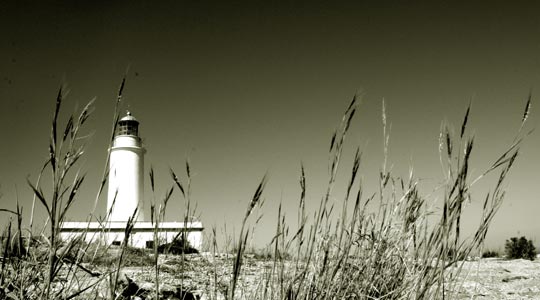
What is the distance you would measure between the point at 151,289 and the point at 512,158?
2.36 m

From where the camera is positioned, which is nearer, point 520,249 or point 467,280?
point 467,280

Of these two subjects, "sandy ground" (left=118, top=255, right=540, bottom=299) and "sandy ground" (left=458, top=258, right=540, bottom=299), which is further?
"sandy ground" (left=458, top=258, right=540, bottom=299)

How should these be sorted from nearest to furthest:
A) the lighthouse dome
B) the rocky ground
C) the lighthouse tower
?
the rocky ground → the lighthouse tower → the lighthouse dome

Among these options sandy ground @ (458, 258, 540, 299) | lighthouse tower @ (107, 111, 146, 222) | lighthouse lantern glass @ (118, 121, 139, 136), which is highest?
lighthouse lantern glass @ (118, 121, 139, 136)

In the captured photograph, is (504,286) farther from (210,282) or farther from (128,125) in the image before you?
(128,125)

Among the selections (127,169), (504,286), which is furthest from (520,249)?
(127,169)

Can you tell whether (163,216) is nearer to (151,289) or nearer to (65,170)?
(65,170)

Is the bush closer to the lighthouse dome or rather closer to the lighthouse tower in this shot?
the lighthouse tower

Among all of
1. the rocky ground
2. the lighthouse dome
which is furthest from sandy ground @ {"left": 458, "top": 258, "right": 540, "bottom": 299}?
the lighthouse dome

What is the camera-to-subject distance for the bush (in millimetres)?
9512

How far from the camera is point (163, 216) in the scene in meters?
1.35

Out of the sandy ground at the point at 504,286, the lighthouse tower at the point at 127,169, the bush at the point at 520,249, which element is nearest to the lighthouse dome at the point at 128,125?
the lighthouse tower at the point at 127,169

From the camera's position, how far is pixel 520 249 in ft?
31.4

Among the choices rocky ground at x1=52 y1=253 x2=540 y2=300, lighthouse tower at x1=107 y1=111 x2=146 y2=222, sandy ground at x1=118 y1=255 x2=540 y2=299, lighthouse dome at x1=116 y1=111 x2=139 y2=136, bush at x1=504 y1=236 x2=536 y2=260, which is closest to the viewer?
rocky ground at x1=52 y1=253 x2=540 y2=300
